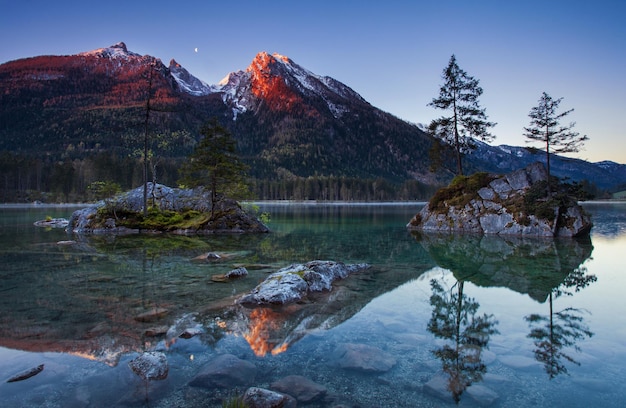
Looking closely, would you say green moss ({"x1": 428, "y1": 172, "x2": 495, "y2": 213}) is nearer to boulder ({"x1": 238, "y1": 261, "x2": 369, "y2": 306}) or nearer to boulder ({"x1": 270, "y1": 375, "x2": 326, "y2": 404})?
boulder ({"x1": 238, "y1": 261, "x2": 369, "y2": 306})

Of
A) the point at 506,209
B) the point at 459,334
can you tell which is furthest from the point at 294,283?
the point at 506,209

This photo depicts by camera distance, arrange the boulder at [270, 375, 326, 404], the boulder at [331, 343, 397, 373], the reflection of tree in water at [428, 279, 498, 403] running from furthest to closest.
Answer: the boulder at [331, 343, 397, 373] → the reflection of tree in water at [428, 279, 498, 403] → the boulder at [270, 375, 326, 404]

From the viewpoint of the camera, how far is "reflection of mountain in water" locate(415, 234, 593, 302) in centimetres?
1453

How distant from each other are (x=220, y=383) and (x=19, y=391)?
3187 mm

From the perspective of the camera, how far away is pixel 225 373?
261 inches

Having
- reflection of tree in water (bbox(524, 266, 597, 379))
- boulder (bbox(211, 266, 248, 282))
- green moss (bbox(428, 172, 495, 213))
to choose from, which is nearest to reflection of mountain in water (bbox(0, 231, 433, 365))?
boulder (bbox(211, 266, 248, 282))

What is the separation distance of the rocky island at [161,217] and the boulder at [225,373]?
30383 millimetres

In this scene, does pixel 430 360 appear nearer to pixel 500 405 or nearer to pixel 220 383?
pixel 500 405

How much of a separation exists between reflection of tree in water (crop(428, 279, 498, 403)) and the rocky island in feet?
89.6

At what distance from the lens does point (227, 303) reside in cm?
1145

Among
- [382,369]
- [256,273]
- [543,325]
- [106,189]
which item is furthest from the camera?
[106,189]

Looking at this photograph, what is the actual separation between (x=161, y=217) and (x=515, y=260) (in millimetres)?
32374

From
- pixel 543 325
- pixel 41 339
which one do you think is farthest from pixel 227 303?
pixel 543 325

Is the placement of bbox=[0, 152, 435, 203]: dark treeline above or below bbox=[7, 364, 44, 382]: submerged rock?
above
